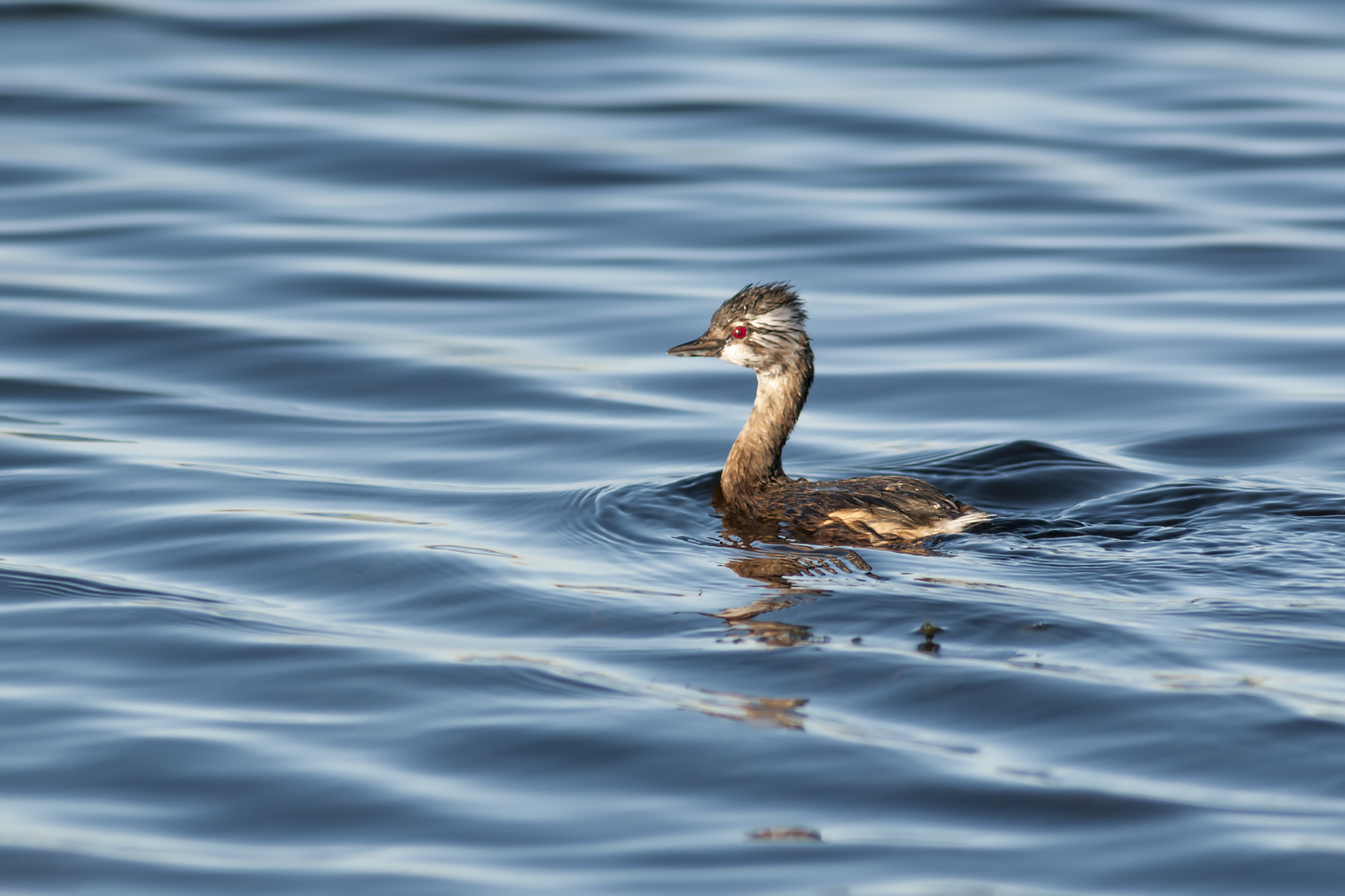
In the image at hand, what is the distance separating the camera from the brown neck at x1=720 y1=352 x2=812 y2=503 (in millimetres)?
8914

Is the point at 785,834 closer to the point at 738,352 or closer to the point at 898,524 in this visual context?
the point at 898,524

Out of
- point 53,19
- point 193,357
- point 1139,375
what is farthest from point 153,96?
point 1139,375

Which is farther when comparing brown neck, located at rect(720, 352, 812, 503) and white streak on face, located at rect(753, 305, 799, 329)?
white streak on face, located at rect(753, 305, 799, 329)

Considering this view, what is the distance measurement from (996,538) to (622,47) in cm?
1391

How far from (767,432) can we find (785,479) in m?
0.26

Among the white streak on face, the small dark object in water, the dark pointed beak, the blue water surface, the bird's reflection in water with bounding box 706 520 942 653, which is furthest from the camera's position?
the dark pointed beak

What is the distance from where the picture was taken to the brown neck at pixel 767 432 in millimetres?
8914

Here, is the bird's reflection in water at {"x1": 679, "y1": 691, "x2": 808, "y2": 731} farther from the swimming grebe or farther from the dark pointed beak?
the dark pointed beak

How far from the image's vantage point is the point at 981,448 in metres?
9.53

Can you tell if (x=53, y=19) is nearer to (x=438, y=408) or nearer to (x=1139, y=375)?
(x=438, y=408)

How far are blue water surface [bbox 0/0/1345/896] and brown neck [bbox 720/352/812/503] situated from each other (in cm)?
47

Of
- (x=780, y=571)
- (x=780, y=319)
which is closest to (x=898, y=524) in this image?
(x=780, y=571)

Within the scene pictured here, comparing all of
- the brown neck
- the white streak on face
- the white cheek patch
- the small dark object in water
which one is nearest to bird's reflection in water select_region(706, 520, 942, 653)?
the brown neck

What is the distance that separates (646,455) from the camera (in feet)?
32.2
